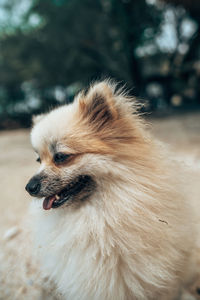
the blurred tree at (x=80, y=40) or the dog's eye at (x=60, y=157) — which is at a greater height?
the blurred tree at (x=80, y=40)

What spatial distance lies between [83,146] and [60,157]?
0.19 m

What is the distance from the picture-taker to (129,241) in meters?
1.61

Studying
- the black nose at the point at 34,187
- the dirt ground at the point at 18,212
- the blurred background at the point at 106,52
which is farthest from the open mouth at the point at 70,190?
the blurred background at the point at 106,52

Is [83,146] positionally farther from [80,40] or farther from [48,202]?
[80,40]

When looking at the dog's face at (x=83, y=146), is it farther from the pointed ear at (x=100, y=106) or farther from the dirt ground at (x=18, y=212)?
the dirt ground at (x=18, y=212)

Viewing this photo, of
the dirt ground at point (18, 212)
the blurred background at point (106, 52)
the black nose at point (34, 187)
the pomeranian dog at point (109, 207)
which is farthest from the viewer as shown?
the blurred background at point (106, 52)

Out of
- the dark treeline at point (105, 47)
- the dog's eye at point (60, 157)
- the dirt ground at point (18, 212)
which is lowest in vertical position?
the dirt ground at point (18, 212)

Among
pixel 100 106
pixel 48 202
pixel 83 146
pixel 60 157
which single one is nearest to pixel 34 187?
pixel 48 202

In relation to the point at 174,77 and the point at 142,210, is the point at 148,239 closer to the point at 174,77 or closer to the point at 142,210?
the point at 142,210

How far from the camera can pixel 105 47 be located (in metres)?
11.8

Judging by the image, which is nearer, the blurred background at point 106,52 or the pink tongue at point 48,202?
Answer: the pink tongue at point 48,202

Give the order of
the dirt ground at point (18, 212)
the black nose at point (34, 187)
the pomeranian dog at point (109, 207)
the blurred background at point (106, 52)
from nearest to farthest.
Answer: the pomeranian dog at point (109, 207), the black nose at point (34, 187), the dirt ground at point (18, 212), the blurred background at point (106, 52)

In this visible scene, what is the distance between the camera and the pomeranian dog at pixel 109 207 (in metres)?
1.62

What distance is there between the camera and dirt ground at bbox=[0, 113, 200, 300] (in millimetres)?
2088
